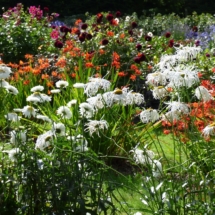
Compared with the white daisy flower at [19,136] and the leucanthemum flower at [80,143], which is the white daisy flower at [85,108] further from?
the white daisy flower at [19,136]

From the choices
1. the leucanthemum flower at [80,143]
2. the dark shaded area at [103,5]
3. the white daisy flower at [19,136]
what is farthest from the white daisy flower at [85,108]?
the dark shaded area at [103,5]

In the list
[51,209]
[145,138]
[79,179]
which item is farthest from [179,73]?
[145,138]

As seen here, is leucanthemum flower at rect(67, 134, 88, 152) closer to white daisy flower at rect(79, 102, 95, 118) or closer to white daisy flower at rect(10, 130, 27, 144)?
white daisy flower at rect(79, 102, 95, 118)

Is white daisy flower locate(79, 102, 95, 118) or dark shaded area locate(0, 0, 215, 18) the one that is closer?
white daisy flower locate(79, 102, 95, 118)

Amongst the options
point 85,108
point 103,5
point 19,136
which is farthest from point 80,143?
point 103,5

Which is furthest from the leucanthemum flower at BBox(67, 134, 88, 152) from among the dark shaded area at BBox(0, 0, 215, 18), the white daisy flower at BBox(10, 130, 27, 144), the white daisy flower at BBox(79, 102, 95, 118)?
the dark shaded area at BBox(0, 0, 215, 18)

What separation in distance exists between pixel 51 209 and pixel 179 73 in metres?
0.98

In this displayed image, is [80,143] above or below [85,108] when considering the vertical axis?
below

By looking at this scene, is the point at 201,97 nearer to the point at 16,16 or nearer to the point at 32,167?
the point at 32,167

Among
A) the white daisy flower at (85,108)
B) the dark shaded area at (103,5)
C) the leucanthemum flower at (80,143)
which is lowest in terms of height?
the dark shaded area at (103,5)

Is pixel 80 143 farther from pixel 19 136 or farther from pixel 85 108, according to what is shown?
pixel 19 136

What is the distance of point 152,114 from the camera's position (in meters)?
2.93

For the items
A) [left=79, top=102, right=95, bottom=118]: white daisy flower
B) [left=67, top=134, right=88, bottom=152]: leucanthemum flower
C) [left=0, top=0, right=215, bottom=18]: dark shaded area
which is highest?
[left=79, top=102, right=95, bottom=118]: white daisy flower

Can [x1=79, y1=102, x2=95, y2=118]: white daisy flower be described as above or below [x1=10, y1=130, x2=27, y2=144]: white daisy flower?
above
